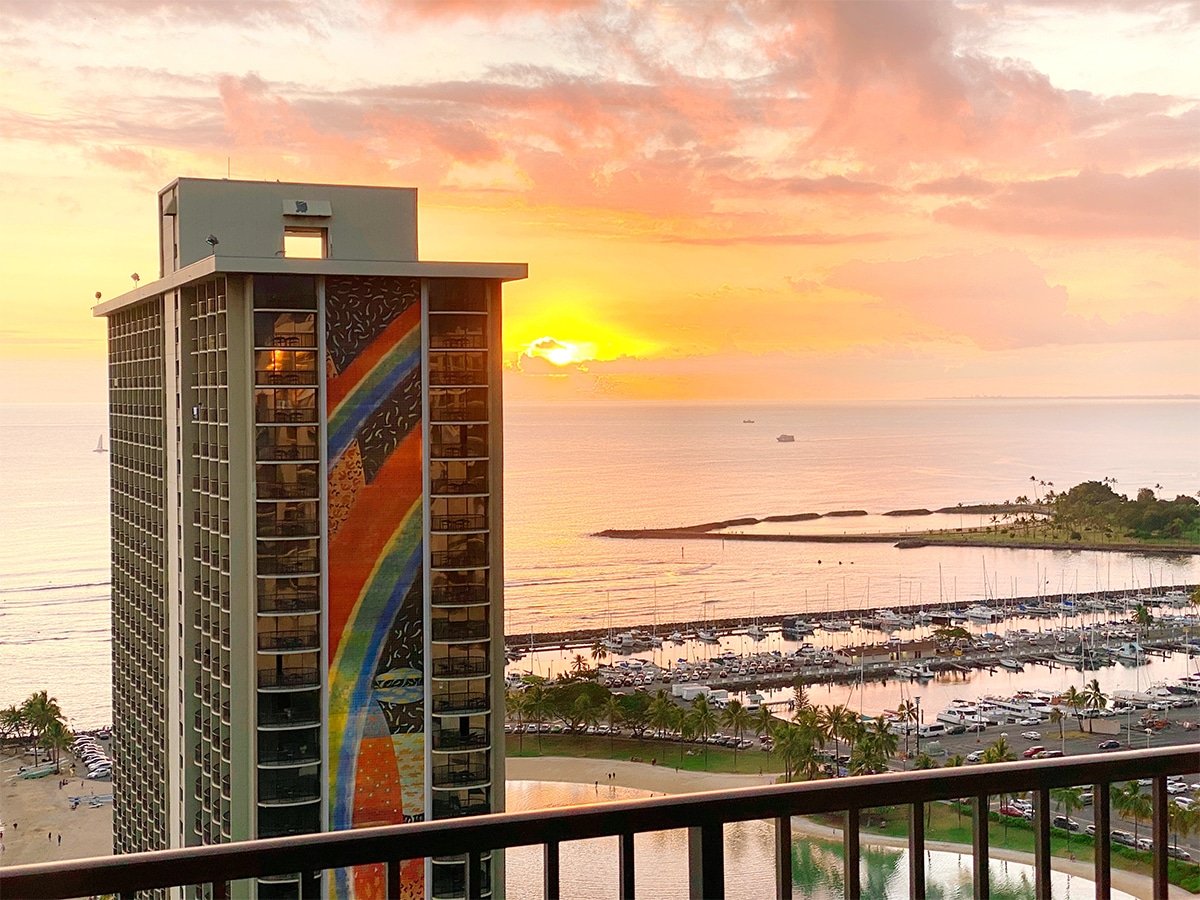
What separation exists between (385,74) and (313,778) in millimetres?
9451

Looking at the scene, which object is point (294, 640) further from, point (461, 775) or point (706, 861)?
point (706, 861)

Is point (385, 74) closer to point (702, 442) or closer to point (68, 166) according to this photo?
point (68, 166)

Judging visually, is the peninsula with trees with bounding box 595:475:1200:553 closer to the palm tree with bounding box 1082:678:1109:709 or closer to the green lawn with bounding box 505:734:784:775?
the palm tree with bounding box 1082:678:1109:709

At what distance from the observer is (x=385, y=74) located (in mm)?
13562

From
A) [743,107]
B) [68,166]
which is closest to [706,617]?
[743,107]

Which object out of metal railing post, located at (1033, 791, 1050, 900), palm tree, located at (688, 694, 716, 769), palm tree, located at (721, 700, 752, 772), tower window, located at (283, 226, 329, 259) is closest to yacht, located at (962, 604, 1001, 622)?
palm tree, located at (721, 700, 752, 772)

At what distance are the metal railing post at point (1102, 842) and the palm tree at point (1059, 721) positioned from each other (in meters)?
11.3

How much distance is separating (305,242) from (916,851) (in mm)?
6975

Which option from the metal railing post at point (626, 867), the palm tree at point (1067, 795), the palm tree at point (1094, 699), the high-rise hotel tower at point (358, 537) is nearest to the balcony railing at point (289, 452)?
the high-rise hotel tower at point (358, 537)

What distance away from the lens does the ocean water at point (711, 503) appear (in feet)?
52.8

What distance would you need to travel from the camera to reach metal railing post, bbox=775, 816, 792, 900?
934mm

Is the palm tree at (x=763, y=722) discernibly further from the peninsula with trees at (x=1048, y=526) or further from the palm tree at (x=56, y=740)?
the palm tree at (x=56, y=740)

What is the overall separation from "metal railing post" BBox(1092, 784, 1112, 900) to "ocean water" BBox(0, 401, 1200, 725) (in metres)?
13.8

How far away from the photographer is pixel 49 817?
37.3ft
